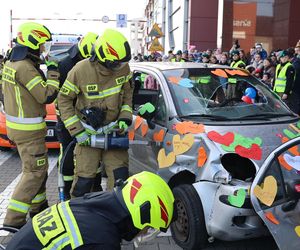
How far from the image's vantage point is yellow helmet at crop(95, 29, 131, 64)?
3566 mm

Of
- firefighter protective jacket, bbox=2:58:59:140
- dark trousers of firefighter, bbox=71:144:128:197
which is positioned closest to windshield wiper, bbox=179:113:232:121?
dark trousers of firefighter, bbox=71:144:128:197

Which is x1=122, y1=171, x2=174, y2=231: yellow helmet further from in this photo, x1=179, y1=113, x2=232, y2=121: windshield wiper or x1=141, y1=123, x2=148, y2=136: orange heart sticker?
x1=141, y1=123, x2=148, y2=136: orange heart sticker

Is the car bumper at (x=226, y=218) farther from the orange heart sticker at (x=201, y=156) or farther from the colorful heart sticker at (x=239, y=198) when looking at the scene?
the orange heart sticker at (x=201, y=156)

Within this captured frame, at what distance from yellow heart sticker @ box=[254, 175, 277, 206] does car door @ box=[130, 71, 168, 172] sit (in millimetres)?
1328

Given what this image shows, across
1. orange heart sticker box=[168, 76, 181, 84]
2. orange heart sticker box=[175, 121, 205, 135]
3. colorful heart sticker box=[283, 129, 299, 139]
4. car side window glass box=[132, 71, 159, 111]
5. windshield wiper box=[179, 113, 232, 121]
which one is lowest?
colorful heart sticker box=[283, 129, 299, 139]

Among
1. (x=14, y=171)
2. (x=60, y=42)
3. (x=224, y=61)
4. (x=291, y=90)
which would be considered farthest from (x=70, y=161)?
(x=60, y=42)

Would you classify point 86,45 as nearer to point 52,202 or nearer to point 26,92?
point 26,92

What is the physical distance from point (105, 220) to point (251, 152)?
1845 mm

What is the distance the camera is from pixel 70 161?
444cm

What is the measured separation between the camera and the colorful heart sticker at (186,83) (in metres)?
4.38

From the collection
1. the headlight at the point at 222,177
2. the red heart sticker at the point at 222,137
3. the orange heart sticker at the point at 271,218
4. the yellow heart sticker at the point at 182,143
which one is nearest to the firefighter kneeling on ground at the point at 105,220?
the orange heart sticker at the point at 271,218

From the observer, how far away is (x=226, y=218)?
3240 mm

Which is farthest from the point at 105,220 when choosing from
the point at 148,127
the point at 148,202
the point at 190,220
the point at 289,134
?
the point at 148,127

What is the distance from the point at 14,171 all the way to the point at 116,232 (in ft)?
15.1
